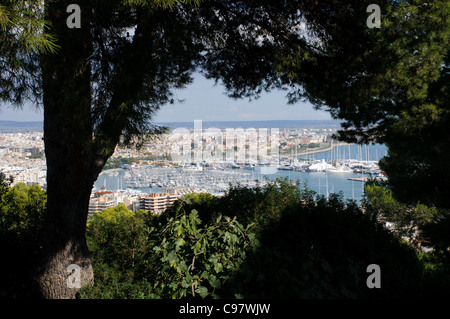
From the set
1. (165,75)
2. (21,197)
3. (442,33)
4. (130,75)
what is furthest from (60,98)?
(21,197)

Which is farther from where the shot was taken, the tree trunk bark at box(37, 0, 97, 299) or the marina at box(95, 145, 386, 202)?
the marina at box(95, 145, 386, 202)

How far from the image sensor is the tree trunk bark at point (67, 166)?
2941 millimetres

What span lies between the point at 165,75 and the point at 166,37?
16.2 inches

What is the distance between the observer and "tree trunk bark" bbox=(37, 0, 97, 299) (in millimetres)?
2941

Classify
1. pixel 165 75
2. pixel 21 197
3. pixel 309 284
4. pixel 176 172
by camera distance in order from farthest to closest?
1. pixel 176 172
2. pixel 21 197
3. pixel 165 75
4. pixel 309 284

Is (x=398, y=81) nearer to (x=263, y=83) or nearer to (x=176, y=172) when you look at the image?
(x=263, y=83)

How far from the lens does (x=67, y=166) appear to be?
310 cm

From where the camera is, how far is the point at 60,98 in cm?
295

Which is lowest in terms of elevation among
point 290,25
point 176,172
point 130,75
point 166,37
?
point 176,172

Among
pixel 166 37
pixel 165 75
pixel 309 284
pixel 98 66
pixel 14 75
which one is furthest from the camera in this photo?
pixel 165 75

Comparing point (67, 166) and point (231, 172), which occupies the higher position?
point (67, 166)

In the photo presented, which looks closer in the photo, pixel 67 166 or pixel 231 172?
pixel 67 166

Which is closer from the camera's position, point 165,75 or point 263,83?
point 165,75

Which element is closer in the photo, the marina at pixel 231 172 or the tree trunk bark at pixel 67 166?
the tree trunk bark at pixel 67 166
